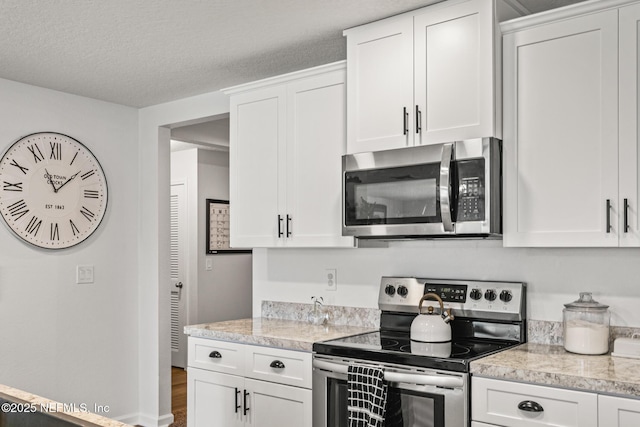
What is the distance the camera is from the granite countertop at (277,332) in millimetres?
2892

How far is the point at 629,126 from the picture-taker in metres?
2.29

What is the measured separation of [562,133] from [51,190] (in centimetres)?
325

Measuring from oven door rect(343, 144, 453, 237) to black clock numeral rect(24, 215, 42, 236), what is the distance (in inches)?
88.7

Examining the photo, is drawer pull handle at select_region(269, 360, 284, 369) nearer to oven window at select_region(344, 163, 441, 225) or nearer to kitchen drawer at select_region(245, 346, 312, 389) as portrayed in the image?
kitchen drawer at select_region(245, 346, 312, 389)

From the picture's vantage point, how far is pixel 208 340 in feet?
10.8

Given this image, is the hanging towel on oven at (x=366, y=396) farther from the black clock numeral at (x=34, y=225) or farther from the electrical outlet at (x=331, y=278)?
the black clock numeral at (x=34, y=225)

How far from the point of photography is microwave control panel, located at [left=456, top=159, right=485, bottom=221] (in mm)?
2504

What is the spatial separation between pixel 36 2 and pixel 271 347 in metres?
1.92

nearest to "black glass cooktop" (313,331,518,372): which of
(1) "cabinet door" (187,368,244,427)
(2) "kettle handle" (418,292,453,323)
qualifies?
(2) "kettle handle" (418,292,453,323)

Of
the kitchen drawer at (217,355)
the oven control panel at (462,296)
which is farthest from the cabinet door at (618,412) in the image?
the kitchen drawer at (217,355)

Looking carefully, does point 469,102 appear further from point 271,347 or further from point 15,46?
point 15,46

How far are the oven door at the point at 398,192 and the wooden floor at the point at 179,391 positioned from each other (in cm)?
295

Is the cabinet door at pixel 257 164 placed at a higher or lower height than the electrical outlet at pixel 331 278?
higher

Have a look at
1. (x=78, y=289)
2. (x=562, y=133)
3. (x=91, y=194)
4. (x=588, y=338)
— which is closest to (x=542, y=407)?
(x=588, y=338)
